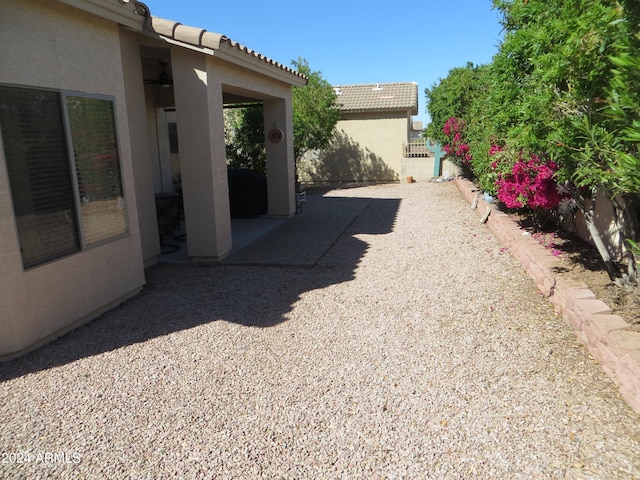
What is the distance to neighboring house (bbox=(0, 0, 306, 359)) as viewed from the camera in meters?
4.01

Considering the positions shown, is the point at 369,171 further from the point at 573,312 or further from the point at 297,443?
Result: the point at 297,443

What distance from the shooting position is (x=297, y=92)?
18.1 m

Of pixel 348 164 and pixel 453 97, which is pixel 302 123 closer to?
pixel 348 164

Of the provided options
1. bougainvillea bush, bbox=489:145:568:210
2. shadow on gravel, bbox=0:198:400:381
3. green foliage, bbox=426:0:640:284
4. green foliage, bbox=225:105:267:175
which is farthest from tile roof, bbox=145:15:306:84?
green foliage, bbox=225:105:267:175

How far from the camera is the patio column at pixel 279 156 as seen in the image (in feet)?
34.8

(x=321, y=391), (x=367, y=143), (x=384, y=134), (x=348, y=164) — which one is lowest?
(x=321, y=391)

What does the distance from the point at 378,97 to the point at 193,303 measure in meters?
19.1

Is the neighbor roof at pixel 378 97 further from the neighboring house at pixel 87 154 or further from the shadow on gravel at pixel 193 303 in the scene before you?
the shadow on gravel at pixel 193 303

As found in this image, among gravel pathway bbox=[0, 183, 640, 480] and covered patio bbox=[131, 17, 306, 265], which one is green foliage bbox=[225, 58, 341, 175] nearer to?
covered patio bbox=[131, 17, 306, 265]

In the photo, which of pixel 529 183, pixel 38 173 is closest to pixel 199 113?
pixel 38 173

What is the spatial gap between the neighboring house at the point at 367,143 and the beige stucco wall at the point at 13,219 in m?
16.5

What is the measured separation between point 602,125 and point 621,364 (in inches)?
75.8

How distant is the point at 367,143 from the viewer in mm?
21406

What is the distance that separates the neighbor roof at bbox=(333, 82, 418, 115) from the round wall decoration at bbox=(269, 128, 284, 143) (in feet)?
35.4
